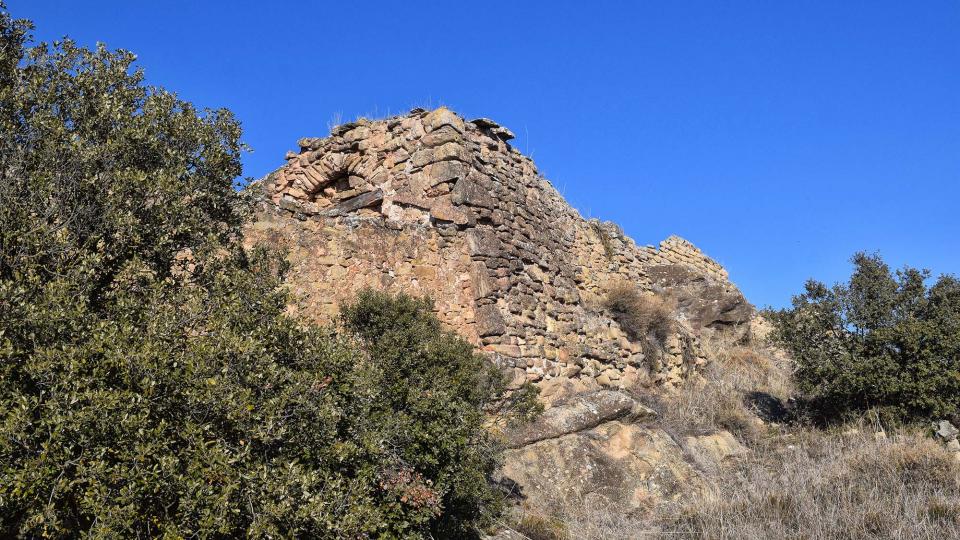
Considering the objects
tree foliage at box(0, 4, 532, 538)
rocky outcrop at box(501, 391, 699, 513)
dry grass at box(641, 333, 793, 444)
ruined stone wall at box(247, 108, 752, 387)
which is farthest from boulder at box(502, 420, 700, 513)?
→ tree foliage at box(0, 4, 532, 538)

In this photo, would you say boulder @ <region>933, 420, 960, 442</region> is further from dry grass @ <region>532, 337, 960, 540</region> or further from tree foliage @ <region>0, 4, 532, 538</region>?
tree foliage @ <region>0, 4, 532, 538</region>

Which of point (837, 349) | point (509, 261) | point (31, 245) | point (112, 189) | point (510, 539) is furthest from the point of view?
point (837, 349)

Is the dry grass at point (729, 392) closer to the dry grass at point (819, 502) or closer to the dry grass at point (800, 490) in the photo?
the dry grass at point (800, 490)

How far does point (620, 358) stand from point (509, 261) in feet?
11.5

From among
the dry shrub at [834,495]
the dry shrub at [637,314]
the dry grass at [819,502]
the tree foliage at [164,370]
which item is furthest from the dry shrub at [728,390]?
the tree foliage at [164,370]

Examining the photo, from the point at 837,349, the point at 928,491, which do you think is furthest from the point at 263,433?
the point at 837,349

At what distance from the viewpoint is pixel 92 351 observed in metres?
4.80

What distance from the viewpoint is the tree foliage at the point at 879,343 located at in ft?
43.6

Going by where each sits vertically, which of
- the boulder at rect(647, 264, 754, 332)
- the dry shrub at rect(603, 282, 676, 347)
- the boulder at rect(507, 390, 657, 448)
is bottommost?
the boulder at rect(507, 390, 657, 448)

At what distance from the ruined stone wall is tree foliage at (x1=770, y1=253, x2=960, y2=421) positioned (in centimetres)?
293

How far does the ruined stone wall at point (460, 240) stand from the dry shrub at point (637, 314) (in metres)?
0.30

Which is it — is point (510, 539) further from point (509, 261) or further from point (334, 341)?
point (509, 261)

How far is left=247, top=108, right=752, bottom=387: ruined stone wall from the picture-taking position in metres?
11.2

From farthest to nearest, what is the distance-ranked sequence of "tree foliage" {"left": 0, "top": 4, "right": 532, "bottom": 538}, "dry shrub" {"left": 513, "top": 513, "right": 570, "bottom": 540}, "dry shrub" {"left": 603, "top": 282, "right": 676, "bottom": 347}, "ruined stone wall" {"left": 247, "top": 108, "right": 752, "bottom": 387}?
"dry shrub" {"left": 603, "top": 282, "right": 676, "bottom": 347}, "ruined stone wall" {"left": 247, "top": 108, "right": 752, "bottom": 387}, "dry shrub" {"left": 513, "top": 513, "right": 570, "bottom": 540}, "tree foliage" {"left": 0, "top": 4, "right": 532, "bottom": 538}
